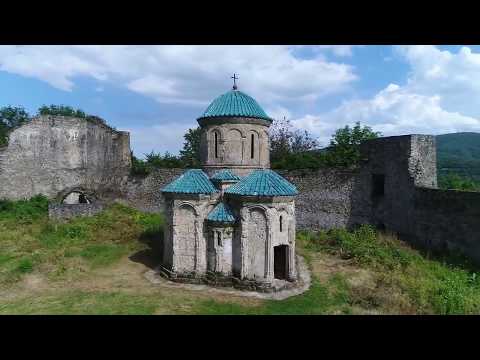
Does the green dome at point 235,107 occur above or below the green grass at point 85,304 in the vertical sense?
→ above

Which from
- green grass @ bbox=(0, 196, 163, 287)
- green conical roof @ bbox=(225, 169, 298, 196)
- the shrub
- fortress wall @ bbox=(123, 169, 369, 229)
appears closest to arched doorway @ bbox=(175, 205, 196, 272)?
green conical roof @ bbox=(225, 169, 298, 196)

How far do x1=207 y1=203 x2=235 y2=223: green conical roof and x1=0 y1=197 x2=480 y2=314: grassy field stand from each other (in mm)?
2403

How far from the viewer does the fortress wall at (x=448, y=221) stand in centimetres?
1348

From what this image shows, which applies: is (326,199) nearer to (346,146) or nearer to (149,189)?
(346,146)

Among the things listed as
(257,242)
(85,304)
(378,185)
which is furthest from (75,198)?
(378,185)

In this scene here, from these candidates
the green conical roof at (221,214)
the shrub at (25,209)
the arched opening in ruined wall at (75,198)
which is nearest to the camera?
the green conical roof at (221,214)

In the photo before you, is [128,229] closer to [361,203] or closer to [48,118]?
[48,118]

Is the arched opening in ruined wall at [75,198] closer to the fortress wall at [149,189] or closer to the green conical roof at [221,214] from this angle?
the fortress wall at [149,189]

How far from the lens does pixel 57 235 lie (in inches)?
652

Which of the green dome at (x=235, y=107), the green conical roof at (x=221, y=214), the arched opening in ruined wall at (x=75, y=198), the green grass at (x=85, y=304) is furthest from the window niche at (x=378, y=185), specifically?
the arched opening in ruined wall at (x=75, y=198)

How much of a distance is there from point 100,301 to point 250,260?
4714mm

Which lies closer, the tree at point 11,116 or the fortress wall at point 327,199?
the fortress wall at point 327,199

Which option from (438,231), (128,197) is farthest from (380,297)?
(128,197)

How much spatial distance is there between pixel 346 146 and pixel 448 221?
7076 mm
